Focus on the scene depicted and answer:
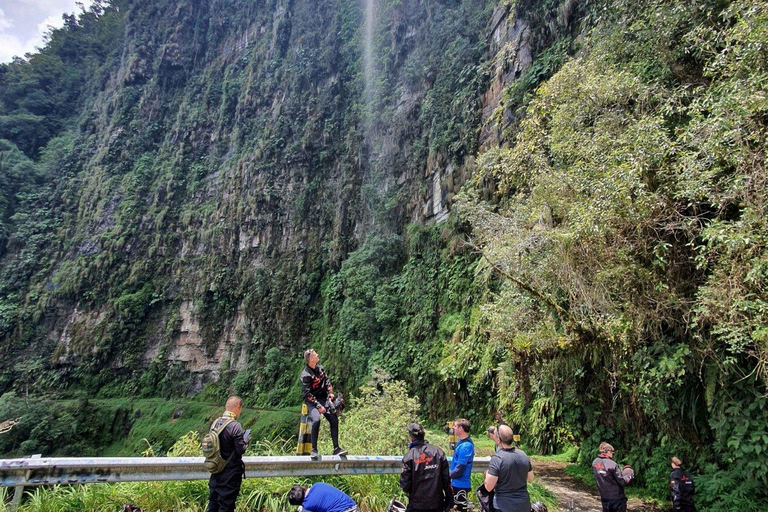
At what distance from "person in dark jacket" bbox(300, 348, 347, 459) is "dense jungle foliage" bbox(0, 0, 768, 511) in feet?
13.0

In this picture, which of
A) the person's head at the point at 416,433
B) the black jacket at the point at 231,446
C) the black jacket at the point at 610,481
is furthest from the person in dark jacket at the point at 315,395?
the black jacket at the point at 610,481

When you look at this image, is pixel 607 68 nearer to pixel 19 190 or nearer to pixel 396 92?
pixel 396 92

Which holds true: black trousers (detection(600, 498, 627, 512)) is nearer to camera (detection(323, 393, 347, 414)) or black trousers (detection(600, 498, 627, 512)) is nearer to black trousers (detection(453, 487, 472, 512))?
black trousers (detection(453, 487, 472, 512))

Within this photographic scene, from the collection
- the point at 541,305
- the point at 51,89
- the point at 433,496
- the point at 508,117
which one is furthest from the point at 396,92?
the point at 51,89

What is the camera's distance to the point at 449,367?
40.4ft

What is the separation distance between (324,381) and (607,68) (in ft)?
25.0

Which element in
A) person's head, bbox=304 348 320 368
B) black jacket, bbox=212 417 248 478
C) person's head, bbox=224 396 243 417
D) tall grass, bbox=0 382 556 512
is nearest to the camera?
black jacket, bbox=212 417 248 478

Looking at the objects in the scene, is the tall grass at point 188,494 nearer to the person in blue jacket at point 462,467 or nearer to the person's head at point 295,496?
the person in blue jacket at point 462,467

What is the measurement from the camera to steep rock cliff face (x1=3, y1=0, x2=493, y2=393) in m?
22.6

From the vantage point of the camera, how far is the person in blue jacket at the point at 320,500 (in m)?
2.84

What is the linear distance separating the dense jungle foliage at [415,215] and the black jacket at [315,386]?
154 inches

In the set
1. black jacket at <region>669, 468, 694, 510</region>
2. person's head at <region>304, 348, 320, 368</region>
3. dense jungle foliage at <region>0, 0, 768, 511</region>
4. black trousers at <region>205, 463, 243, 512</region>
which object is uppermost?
dense jungle foliage at <region>0, 0, 768, 511</region>

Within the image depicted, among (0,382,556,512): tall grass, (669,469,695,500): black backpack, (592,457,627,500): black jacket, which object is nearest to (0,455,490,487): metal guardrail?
(0,382,556,512): tall grass

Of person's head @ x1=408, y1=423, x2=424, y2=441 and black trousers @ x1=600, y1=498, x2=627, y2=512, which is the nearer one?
person's head @ x1=408, y1=423, x2=424, y2=441
